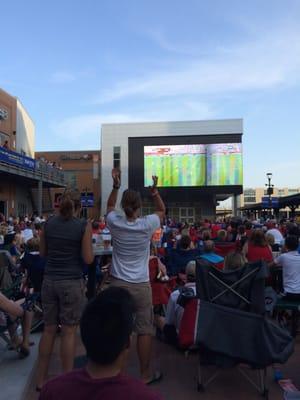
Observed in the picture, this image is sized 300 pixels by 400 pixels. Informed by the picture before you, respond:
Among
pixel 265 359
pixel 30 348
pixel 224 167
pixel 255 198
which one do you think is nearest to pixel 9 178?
pixel 224 167

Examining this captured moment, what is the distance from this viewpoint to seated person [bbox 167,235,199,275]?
732 centimetres

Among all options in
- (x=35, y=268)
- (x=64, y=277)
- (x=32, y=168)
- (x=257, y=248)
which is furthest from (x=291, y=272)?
(x=32, y=168)

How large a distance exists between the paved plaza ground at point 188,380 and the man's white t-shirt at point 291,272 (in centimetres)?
84

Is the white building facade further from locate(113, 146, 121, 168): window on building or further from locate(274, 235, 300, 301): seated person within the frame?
locate(274, 235, 300, 301): seated person

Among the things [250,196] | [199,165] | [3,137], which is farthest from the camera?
[250,196]

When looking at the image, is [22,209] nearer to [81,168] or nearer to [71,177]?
[71,177]

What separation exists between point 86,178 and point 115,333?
52143 mm

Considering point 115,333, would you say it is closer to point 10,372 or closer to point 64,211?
point 64,211

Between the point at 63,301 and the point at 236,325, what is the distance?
5.12 ft

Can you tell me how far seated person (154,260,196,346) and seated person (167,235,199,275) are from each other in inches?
59.7

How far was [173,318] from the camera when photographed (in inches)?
195

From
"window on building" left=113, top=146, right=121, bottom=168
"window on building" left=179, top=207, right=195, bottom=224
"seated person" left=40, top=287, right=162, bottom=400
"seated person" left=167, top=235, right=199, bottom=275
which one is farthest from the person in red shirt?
"window on building" left=179, top=207, right=195, bottom=224

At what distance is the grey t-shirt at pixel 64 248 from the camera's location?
3.72m

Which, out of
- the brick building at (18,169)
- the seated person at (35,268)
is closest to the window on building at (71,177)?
the brick building at (18,169)
